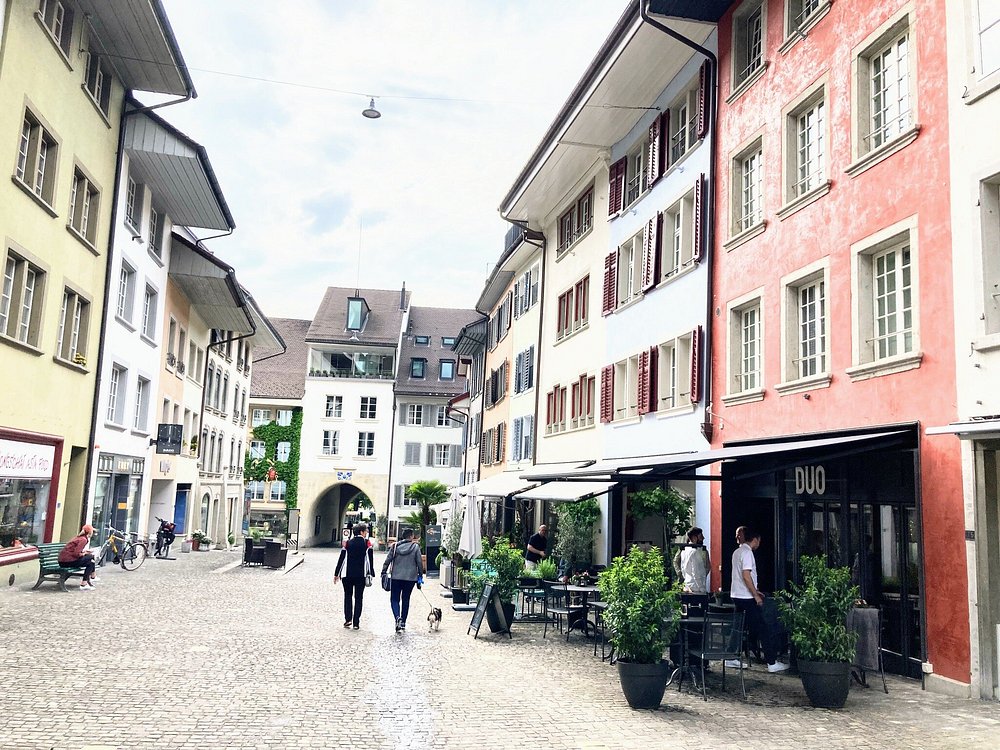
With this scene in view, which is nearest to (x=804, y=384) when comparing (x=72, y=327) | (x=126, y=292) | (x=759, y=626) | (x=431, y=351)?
(x=759, y=626)

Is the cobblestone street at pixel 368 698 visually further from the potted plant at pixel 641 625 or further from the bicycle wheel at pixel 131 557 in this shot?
the bicycle wheel at pixel 131 557

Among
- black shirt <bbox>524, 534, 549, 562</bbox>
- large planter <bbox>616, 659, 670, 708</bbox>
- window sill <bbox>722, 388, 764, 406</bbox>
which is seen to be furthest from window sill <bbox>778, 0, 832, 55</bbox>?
black shirt <bbox>524, 534, 549, 562</bbox>

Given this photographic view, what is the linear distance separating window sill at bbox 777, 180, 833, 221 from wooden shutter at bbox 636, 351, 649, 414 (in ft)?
19.0

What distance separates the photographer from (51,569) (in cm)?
1831

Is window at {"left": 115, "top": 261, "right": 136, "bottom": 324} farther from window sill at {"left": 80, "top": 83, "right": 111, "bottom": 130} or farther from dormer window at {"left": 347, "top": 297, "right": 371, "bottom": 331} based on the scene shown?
dormer window at {"left": 347, "top": 297, "right": 371, "bottom": 331}

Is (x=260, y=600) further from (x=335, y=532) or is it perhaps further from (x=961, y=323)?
(x=335, y=532)

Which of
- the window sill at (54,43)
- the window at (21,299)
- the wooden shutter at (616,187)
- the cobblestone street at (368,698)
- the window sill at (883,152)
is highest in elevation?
the window sill at (54,43)

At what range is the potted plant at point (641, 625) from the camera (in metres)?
9.02

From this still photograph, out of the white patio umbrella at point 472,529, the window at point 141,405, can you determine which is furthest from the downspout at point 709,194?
the window at point 141,405

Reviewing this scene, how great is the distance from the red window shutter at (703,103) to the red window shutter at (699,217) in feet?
2.84

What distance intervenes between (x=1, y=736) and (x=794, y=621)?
23.9 ft

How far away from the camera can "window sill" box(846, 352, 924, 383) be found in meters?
11.0

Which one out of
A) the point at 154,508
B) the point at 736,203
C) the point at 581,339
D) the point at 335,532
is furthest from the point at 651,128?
the point at 335,532

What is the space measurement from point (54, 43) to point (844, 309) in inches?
613
